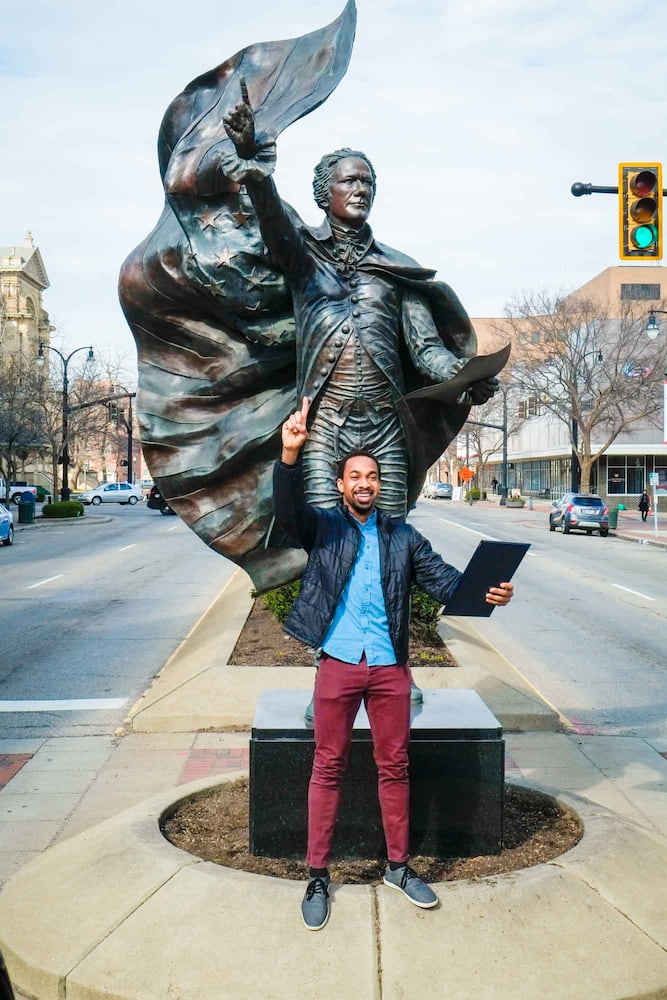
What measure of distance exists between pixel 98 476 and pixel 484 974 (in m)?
109

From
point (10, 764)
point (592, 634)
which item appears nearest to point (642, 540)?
point (592, 634)

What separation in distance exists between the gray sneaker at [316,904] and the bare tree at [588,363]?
134 ft

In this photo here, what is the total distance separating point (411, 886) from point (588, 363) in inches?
1690

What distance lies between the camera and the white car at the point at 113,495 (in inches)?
2448

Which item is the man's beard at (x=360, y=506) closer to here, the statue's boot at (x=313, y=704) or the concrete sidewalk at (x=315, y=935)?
the statue's boot at (x=313, y=704)

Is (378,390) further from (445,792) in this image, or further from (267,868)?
(267,868)

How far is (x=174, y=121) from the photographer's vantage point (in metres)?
4.96

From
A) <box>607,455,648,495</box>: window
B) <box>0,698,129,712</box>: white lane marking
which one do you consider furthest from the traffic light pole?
<box>607,455,648,495</box>: window

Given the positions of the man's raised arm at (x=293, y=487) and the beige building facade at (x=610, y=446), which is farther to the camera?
the beige building facade at (x=610, y=446)

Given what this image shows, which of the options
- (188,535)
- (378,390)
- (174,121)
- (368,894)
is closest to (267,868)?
(368,894)

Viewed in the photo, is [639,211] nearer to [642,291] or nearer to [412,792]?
[412,792]

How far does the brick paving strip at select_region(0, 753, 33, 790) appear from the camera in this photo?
5.94 metres

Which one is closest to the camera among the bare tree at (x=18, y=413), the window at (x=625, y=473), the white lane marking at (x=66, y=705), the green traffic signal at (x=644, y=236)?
the white lane marking at (x=66, y=705)

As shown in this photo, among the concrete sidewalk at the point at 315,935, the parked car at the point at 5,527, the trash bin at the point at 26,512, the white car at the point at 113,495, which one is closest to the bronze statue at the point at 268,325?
the concrete sidewalk at the point at 315,935
